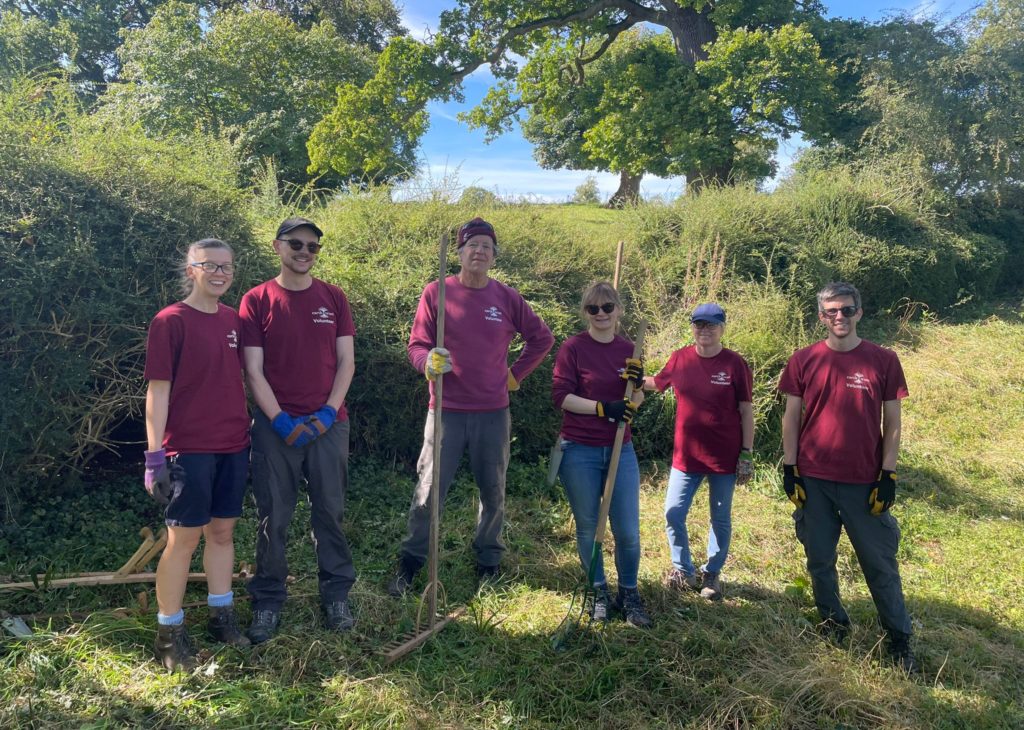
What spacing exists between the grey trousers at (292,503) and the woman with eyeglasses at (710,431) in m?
1.83

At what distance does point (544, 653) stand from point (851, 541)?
5.30ft

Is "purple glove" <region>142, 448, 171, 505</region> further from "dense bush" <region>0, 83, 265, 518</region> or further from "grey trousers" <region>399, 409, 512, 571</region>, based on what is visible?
"dense bush" <region>0, 83, 265, 518</region>

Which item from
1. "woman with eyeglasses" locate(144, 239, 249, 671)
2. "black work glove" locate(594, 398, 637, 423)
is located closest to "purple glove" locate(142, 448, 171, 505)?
"woman with eyeglasses" locate(144, 239, 249, 671)

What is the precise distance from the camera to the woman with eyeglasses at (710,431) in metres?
3.53

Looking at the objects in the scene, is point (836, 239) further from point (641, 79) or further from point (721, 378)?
point (721, 378)

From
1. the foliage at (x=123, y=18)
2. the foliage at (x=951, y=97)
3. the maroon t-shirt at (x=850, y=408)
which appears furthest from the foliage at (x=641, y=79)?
the maroon t-shirt at (x=850, y=408)

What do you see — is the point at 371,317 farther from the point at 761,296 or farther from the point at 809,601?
the point at 761,296

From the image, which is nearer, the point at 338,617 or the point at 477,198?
the point at 338,617

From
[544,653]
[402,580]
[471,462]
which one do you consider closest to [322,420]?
[471,462]

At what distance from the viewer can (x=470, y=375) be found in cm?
348

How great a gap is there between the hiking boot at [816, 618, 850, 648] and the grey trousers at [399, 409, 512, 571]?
1838mm

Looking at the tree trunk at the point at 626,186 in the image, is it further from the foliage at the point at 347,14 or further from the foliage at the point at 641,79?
the foliage at the point at 347,14

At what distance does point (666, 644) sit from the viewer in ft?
10.4

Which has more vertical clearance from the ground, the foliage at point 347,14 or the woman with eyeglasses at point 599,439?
the foliage at point 347,14
